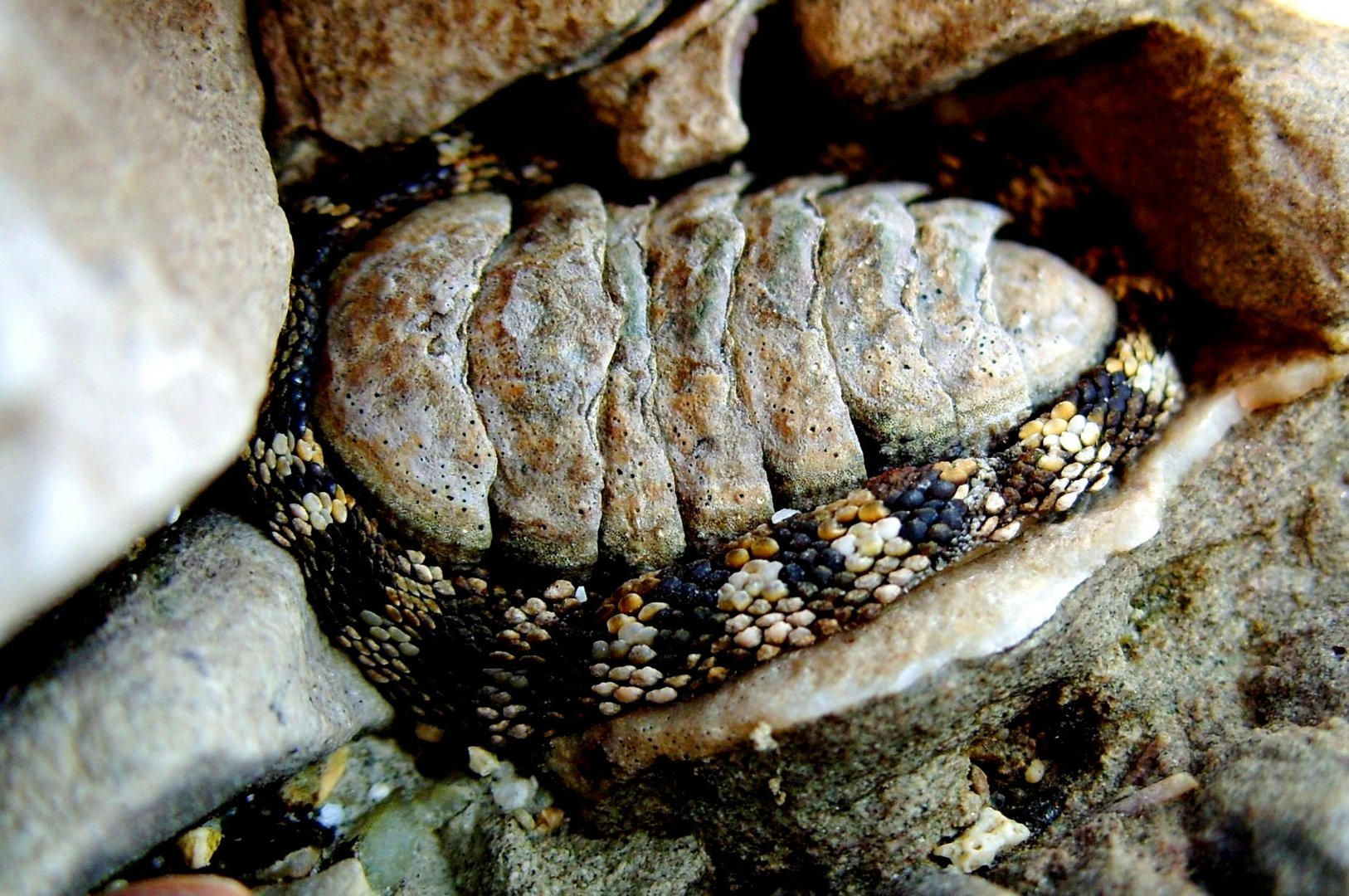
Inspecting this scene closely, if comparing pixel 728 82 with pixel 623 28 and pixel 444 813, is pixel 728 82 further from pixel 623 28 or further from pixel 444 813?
pixel 444 813

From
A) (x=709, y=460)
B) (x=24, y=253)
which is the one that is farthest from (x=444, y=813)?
(x=24, y=253)

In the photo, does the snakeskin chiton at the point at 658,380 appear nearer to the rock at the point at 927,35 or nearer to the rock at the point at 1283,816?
the rock at the point at 927,35

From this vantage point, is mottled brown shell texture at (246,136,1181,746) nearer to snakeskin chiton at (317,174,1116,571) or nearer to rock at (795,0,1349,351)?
snakeskin chiton at (317,174,1116,571)

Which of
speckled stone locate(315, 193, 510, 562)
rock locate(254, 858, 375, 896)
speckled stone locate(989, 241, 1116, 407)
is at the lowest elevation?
rock locate(254, 858, 375, 896)

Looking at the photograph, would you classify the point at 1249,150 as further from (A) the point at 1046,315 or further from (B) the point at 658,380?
(B) the point at 658,380

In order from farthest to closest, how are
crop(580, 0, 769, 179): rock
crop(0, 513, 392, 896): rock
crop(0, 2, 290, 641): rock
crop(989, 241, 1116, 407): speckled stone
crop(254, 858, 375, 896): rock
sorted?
crop(580, 0, 769, 179): rock, crop(989, 241, 1116, 407): speckled stone, crop(254, 858, 375, 896): rock, crop(0, 513, 392, 896): rock, crop(0, 2, 290, 641): rock

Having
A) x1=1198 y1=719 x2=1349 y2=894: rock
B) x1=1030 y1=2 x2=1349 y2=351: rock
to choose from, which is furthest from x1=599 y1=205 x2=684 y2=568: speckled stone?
x1=1030 y1=2 x2=1349 y2=351: rock

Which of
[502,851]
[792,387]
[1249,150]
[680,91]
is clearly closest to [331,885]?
[502,851]
